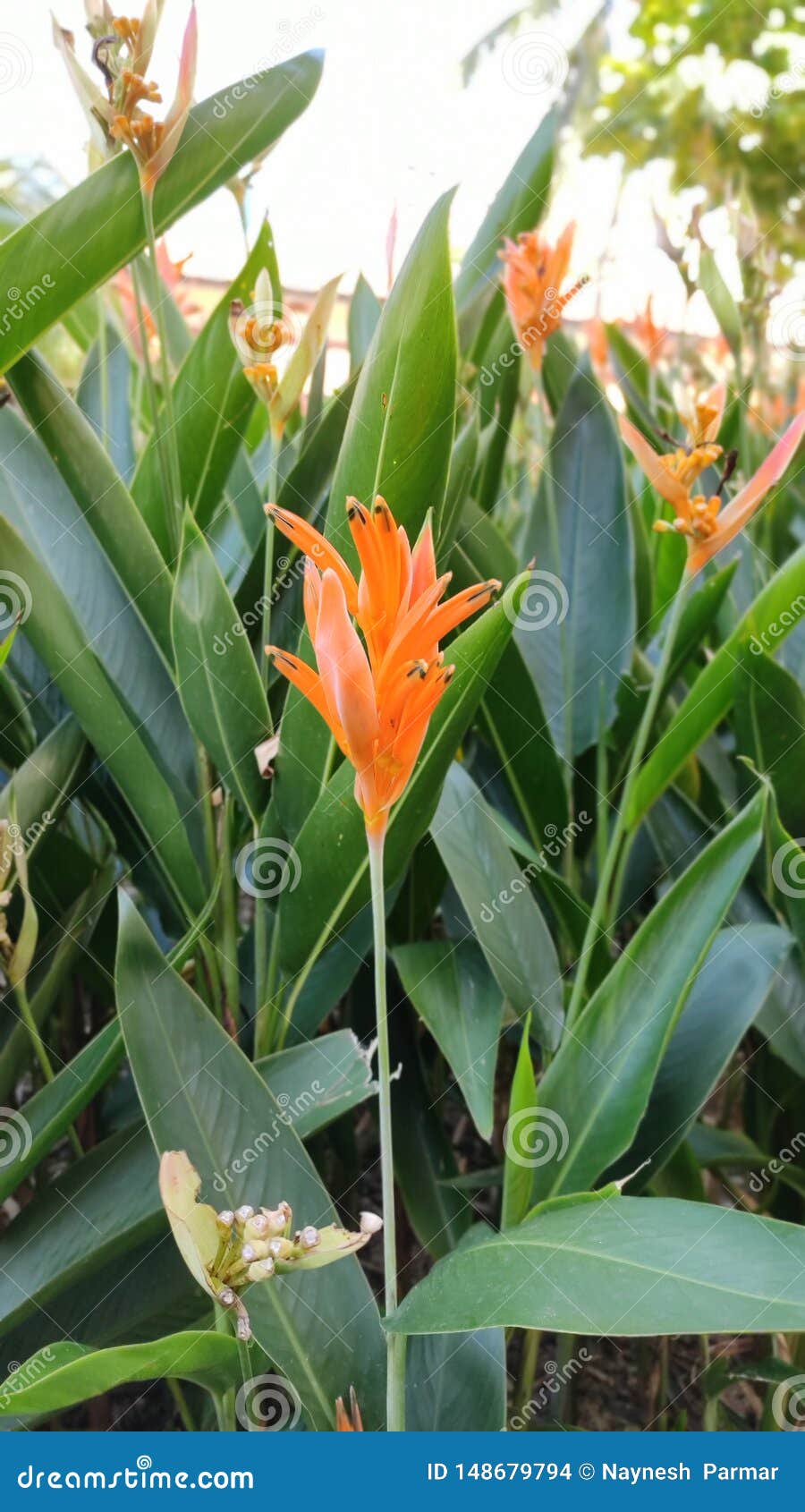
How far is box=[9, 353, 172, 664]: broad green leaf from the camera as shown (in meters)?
0.73

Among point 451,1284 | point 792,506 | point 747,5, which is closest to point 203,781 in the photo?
point 451,1284

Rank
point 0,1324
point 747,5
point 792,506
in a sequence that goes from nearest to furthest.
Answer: point 0,1324 < point 792,506 < point 747,5

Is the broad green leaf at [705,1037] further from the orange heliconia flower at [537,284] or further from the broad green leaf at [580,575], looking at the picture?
the orange heliconia flower at [537,284]

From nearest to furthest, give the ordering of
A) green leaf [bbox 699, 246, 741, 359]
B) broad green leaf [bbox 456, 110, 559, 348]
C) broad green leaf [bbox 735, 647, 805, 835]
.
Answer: broad green leaf [bbox 735, 647, 805, 835], broad green leaf [bbox 456, 110, 559, 348], green leaf [bbox 699, 246, 741, 359]

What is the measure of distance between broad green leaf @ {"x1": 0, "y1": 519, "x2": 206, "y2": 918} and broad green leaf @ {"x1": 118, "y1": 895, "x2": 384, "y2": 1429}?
115mm

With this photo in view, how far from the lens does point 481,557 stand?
0.88m

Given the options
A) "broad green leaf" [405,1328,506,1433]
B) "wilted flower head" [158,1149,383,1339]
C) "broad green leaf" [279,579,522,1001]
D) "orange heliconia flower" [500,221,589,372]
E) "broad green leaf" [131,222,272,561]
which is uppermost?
"orange heliconia flower" [500,221,589,372]

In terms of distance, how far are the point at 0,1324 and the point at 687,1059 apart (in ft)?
1.39

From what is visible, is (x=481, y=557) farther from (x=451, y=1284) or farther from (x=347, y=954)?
A: (x=451, y=1284)

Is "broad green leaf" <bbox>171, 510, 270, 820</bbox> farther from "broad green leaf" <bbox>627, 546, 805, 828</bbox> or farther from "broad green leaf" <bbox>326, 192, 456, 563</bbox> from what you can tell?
"broad green leaf" <bbox>627, 546, 805, 828</bbox>

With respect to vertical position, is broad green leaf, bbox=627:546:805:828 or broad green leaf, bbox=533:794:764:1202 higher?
broad green leaf, bbox=627:546:805:828

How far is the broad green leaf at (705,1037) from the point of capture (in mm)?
714

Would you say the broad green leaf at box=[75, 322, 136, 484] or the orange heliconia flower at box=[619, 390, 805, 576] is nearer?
the orange heliconia flower at box=[619, 390, 805, 576]

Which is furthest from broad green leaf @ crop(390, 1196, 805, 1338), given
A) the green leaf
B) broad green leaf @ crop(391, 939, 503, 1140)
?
the green leaf
